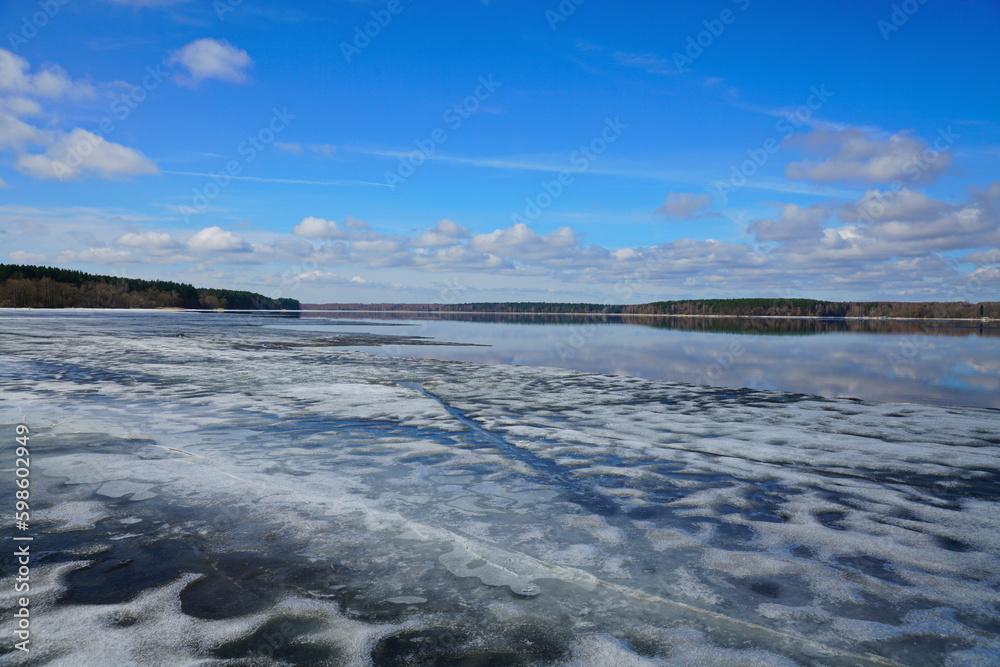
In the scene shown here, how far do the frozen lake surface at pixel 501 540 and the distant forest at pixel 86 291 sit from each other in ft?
411

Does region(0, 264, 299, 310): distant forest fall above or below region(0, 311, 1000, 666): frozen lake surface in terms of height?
above

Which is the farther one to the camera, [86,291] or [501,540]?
[86,291]

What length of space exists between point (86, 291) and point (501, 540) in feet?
482

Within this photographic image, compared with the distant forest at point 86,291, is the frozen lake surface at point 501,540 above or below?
below

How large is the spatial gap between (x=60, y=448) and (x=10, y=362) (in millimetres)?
13068

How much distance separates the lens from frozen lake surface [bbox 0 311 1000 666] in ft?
9.72

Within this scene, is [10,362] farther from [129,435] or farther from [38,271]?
[38,271]

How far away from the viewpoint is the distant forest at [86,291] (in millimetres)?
102812

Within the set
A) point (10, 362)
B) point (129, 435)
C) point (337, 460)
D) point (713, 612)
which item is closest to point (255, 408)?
point (129, 435)

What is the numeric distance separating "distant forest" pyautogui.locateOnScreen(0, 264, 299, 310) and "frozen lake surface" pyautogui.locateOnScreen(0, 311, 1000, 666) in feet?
411

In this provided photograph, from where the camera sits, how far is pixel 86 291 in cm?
11975

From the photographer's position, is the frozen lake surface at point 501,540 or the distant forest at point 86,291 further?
the distant forest at point 86,291

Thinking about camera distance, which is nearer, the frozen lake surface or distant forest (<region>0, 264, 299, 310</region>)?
the frozen lake surface

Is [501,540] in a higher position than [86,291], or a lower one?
lower
